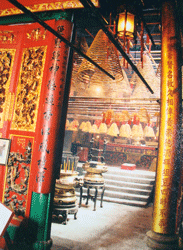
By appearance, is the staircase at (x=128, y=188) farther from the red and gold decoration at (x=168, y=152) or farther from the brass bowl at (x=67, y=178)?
the red and gold decoration at (x=168, y=152)

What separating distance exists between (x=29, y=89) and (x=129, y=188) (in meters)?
6.01

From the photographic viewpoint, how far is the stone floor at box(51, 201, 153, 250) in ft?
12.6

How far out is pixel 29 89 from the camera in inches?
136

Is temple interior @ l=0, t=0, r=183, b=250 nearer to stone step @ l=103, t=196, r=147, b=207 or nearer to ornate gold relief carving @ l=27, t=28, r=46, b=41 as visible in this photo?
ornate gold relief carving @ l=27, t=28, r=46, b=41

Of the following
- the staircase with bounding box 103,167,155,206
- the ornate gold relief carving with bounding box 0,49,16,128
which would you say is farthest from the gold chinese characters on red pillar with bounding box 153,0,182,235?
the staircase with bounding box 103,167,155,206

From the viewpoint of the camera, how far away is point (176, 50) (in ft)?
13.0

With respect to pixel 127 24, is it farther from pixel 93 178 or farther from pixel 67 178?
pixel 93 178

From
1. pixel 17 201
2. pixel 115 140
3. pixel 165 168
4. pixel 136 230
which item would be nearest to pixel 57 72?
pixel 17 201

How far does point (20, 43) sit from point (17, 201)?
2.61m

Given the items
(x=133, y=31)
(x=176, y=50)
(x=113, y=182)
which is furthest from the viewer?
(x=113, y=182)

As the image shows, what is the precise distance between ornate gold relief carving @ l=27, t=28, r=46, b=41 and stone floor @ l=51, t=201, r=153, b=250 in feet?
11.5

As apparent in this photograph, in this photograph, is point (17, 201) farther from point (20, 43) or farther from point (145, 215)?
point (145, 215)

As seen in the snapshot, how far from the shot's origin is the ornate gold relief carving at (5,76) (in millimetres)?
3521

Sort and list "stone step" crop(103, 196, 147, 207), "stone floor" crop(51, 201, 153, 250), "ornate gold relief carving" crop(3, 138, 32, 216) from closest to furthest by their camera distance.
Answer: "ornate gold relief carving" crop(3, 138, 32, 216) → "stone floor" crop(51, 201, 153, 250) → "stone step" crop(103, 196, 147, 207)
